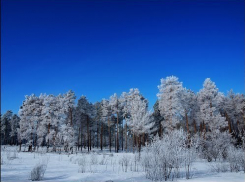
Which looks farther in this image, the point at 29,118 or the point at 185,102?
the point at 29,118

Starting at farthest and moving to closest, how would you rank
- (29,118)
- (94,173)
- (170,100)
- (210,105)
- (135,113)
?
(29,118) < (210,105) < (170,100) < (135,113) < (94,173)

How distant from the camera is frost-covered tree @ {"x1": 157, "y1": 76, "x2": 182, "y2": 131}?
1124 inches

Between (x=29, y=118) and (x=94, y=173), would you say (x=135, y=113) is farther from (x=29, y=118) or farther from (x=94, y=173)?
(x=29, y=118)

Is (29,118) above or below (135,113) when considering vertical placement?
below

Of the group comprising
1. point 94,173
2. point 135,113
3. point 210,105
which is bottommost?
point 94,173

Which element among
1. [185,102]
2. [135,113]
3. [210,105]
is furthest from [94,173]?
[210,105]

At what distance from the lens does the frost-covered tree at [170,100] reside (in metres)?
28.5

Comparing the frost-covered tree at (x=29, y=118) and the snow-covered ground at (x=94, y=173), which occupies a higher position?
the frost-covered tree at (x=29, y=118)

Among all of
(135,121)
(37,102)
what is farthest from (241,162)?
(37,102)

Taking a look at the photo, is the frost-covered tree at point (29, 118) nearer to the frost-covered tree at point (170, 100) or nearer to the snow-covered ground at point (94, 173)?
the snow-covered ground at point (94, 173)

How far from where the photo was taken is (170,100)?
29.2 metres

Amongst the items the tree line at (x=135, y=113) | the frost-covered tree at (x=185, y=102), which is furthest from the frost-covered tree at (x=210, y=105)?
the frost-covered tree at (x=185, y=102)

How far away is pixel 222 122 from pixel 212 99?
4577mm

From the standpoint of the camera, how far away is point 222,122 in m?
29.1
